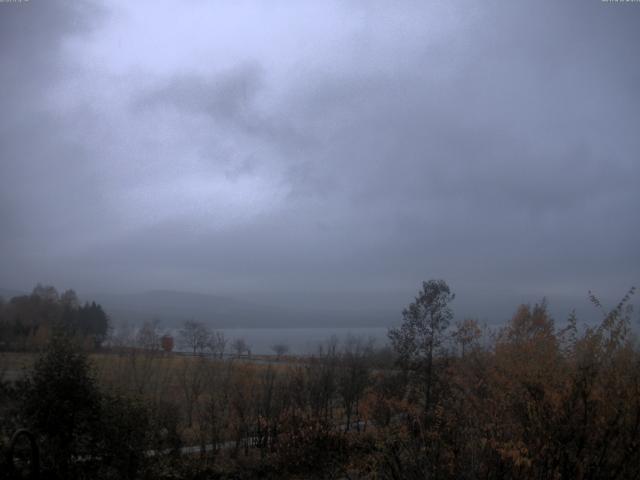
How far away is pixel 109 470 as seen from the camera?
39.4 ft

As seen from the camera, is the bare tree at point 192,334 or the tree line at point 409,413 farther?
the bare tree at point 192,334

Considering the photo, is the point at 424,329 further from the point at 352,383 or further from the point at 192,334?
the point at 192,334

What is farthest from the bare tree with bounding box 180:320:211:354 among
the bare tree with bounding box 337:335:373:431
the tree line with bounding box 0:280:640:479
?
the tree line with bounding box 0:280:640:479

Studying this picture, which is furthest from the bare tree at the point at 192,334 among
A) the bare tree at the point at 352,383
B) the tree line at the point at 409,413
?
the tree line at the point at 409,413

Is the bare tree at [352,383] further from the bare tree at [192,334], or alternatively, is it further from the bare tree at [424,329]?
the bare tree at [192,334]

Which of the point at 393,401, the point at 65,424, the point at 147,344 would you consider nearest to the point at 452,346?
the point at 393,401

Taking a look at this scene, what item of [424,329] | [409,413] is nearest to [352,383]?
[424,329]

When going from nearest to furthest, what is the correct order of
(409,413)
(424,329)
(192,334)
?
(409,413) < (424,329) < (192,334)

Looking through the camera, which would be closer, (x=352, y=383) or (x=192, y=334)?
(x=352, y=383)

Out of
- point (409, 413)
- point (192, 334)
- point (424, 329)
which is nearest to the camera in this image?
point (409, 413)

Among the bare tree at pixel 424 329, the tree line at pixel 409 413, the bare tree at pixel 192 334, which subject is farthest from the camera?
the bare tree at pixel 192 334

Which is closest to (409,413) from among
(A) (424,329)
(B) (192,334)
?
(A) (424,329)

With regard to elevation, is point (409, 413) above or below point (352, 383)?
above

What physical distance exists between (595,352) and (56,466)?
11.7 meters
